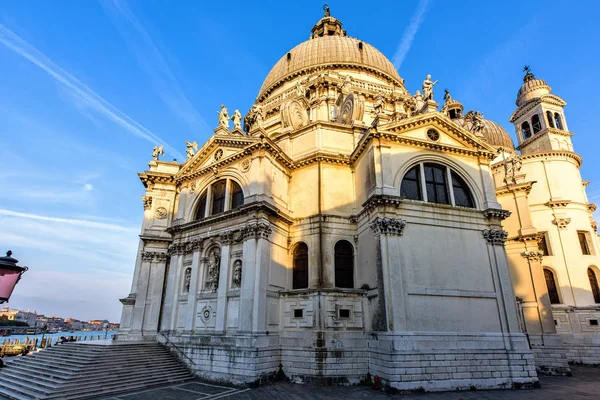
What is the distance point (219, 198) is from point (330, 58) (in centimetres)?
1879

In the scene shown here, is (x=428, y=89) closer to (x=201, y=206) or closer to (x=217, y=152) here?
(x=217, y=152)

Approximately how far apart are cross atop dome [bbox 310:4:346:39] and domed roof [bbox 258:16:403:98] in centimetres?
728

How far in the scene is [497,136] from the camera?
34.3m

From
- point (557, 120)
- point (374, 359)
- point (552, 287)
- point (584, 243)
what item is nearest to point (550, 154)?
point (557, 120)

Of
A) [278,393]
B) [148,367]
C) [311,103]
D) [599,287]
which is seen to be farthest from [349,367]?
[599,287]

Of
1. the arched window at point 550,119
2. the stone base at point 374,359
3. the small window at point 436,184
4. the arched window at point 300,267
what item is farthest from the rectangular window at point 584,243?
the arched window at point 300,267

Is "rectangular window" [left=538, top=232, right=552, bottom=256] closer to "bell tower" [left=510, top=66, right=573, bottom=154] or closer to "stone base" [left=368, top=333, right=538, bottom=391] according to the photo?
"bell tower" [left=510, top=66, right=573, bottom=154]

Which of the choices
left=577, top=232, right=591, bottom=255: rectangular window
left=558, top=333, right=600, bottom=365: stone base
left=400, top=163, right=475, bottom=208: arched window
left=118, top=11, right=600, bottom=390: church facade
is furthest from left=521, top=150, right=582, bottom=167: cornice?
left=400, top=163, right=475, bottom=208: arched window

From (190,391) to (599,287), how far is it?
30.0m

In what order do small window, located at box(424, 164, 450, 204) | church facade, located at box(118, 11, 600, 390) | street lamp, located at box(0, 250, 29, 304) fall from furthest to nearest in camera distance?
small window, located at box(424, 164, 450, 204) → church facade, located at box(118, 11, 600, 390) → street lamp, located at box(0, 250, 29, 304)

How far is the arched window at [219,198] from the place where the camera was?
2073 centimetres

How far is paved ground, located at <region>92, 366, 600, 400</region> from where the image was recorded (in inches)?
520

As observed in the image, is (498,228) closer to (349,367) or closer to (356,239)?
(356,239)

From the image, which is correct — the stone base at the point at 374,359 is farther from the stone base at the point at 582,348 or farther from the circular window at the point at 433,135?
the stone base at the point at 582,348
